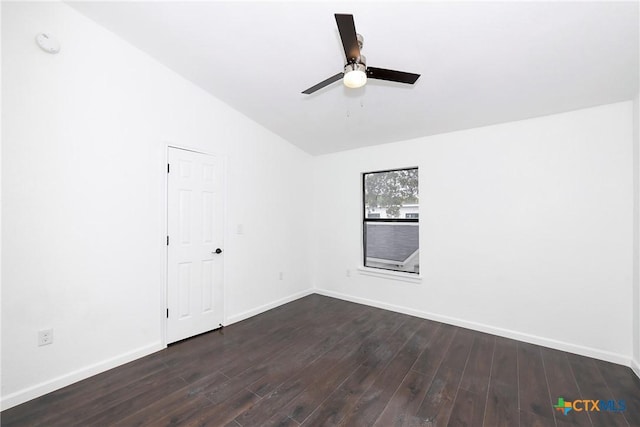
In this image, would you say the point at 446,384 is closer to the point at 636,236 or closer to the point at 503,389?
the point at 503,389

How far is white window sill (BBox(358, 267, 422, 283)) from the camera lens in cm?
363

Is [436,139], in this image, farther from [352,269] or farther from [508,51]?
[352,269]

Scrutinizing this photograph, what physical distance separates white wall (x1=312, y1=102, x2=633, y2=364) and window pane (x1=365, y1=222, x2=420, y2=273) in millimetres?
225

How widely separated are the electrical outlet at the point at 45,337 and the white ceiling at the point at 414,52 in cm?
273

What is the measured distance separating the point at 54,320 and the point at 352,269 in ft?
11.5

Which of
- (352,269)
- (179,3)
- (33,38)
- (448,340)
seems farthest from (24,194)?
(448,340)

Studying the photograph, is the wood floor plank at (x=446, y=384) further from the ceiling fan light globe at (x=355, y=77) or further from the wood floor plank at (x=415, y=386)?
the ceiling fan light globe at (x=355, y=77)

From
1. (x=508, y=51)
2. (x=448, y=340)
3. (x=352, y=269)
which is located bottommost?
(x=448, y=340)

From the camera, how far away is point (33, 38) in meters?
2.00

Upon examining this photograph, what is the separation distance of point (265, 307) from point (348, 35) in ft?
11.6

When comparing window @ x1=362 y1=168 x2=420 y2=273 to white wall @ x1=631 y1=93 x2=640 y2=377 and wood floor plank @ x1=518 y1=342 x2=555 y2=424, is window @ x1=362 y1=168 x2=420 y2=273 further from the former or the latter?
white wall @ x1=631 y1=93 x2=640 y2=377

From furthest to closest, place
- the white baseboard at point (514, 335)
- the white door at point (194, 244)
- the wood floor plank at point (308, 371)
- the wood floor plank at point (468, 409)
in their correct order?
the white door at point (194, 244)
the white baseboard at point (514, 335)
the wood floor plank at point (308, 371)
the wood floor plank at point (468, 409)

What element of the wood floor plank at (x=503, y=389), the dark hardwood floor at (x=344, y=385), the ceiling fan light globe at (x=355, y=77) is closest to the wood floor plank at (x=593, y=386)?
the dark hardwood floor at (x=344, y=385)

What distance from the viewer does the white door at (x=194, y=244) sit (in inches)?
112
